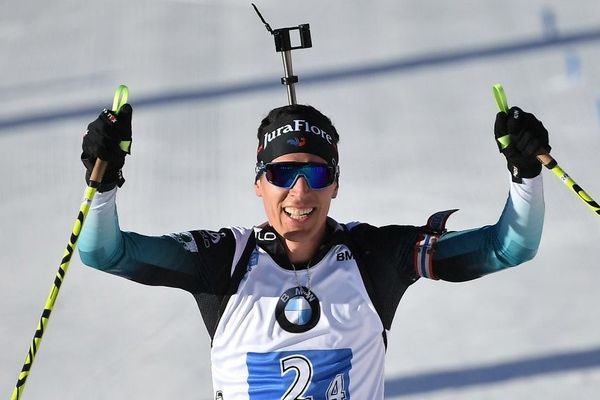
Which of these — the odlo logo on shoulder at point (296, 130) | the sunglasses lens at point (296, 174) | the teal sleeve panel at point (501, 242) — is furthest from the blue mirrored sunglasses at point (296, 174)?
the teal sleeve panel at point (501, 242)

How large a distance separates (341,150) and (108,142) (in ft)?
8.77

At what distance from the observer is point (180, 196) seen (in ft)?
16.4

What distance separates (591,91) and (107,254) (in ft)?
11.2

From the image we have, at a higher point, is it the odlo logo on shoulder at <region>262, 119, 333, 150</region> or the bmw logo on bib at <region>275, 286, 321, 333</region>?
the odlo logo on shoulder at <region>262, 119, 333, 150</region>

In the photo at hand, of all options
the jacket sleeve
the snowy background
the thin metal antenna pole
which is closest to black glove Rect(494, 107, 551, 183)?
the jacket sleeve

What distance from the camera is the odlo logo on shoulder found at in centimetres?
295

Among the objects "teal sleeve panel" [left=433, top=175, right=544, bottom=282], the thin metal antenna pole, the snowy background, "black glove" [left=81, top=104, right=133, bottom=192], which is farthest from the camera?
the snowy background

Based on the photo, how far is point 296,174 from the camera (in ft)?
9.39

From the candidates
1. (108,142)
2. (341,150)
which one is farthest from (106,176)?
(341,150)

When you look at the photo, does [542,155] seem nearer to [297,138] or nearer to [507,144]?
[507,144]

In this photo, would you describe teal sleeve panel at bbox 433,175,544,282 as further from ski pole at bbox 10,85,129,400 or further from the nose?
ski pole at bbox 10,85,129,400

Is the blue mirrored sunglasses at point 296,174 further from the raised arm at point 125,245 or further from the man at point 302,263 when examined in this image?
Answer: the raised arm at point 125,245

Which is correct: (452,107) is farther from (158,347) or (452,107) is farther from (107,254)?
(107,254)

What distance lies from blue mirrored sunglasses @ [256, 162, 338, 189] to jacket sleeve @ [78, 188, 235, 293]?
0.22 meters
